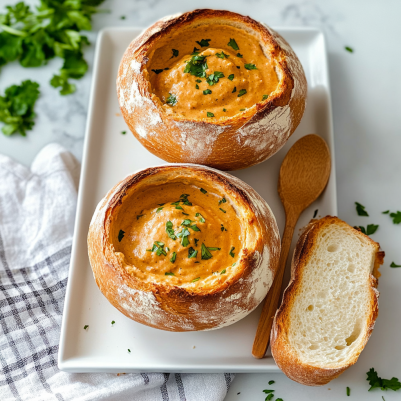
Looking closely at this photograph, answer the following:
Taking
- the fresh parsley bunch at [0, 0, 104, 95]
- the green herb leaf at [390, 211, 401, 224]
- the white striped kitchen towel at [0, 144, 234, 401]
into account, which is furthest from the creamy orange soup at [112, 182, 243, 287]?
the fresh parsley bunch at [0, 0, 104, 95]

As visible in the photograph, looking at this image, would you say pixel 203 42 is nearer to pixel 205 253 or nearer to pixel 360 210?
pixel 205 253

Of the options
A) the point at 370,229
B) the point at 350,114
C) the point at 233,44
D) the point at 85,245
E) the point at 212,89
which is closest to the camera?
the point at 212,89

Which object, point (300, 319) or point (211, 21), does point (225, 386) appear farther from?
point (211, 21)

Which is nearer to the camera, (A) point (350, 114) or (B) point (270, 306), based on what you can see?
(B) point (270, 306)

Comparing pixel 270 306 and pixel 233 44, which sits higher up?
pixel 233 44

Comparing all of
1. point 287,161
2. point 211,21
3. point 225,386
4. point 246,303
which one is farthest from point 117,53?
point 225,386

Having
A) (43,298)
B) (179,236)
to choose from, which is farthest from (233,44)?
(43,298)

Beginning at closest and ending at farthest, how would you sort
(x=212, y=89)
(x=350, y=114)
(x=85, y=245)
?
(x=212, y=89)
(x=85, y=245)
(x=350, y=114)
